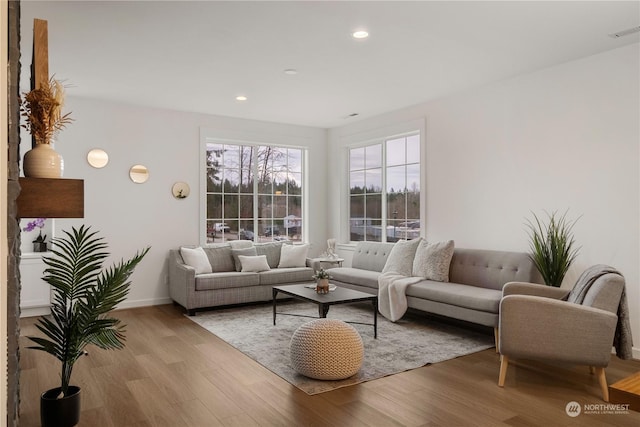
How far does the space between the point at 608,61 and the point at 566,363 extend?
270 cm

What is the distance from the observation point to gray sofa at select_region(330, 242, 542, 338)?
4196 millimetres

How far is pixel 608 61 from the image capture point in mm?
4039

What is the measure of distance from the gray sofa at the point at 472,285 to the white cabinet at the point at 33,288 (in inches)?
146

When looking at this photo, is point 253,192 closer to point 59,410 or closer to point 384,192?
point 384,192

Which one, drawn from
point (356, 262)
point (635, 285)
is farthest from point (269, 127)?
point (635, 285)

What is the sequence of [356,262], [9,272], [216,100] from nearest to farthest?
[9,272] → [216,100] → [356,262]

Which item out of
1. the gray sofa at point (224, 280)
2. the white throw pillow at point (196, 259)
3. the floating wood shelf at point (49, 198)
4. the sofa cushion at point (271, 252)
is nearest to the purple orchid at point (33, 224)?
the gray sofa at point (224, 280)

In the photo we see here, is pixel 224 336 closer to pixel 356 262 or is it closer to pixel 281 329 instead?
pixel 281 329

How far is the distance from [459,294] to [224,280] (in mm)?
2781

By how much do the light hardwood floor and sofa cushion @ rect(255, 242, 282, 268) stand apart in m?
2.47

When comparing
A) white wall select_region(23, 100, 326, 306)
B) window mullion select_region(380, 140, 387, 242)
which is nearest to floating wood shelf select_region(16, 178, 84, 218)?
white wall select_region(23, 100, 326, 306)

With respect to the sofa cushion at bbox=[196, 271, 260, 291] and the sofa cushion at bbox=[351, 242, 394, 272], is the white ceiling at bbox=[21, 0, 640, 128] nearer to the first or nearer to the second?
the sofa cushion at bbox=[351, 242, 394, 272]

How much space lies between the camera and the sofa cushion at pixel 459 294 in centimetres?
412

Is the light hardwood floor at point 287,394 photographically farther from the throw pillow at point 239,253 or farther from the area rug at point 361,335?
the throw pillow at point 239,253
